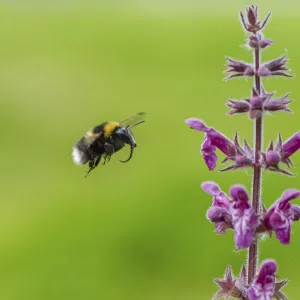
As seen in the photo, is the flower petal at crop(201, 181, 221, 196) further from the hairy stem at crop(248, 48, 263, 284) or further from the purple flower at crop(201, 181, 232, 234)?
the hairy stem at crop(248, 48, 263, 284)

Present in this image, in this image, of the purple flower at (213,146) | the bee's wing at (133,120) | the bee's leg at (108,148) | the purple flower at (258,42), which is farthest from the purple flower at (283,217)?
the bee's leg at (108,148)

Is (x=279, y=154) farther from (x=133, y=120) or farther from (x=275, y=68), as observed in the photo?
(x=133, y=120)

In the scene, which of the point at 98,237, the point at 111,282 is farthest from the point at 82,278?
the point at 98,237

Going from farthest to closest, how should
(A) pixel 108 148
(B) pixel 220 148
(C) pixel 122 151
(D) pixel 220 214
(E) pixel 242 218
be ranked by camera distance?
(C) pixel 122 151
(A) pixel 108 148
(B) pixel 220 148
(D) pixel 220 214
(E) pixel 242 218

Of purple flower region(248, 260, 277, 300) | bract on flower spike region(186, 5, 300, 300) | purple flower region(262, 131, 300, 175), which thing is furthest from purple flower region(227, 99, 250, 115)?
purple flower region(248, 260, 277, 300)

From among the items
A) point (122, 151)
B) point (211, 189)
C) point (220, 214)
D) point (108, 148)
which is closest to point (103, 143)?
point (108, 148)

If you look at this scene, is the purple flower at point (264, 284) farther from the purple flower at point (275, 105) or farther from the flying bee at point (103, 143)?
the flying bee at point (103, 143)

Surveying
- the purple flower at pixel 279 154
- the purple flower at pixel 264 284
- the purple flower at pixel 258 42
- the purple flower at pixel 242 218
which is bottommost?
the purple flower at pixel 264 284
